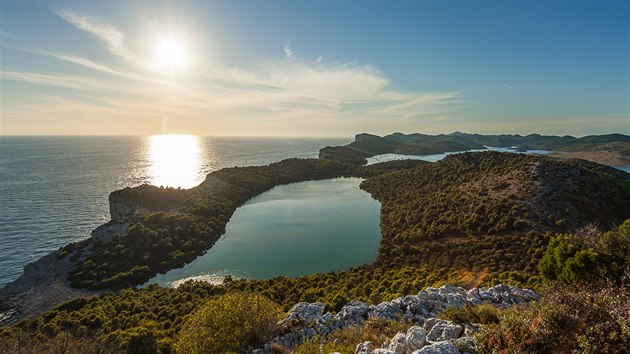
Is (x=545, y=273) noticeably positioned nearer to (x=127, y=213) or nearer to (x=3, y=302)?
(x=3, y=302)

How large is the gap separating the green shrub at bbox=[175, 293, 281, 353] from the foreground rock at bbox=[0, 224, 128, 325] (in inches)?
1225

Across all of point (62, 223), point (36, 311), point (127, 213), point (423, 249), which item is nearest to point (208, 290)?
point (36, 311)

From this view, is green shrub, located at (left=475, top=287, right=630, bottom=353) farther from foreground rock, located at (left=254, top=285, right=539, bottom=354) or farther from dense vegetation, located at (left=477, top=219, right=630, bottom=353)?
foreground rock, located at (left=254, top=285, right=539, bottom=354)

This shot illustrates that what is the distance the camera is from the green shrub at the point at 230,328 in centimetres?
1556

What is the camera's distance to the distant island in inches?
693

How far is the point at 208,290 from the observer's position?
35719 millimetres

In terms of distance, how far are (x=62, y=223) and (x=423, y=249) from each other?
80564 mm

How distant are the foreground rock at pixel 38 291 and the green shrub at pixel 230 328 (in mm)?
31109

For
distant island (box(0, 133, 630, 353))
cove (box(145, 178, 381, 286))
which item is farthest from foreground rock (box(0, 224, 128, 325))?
cove (box(145, 178, 381, 286))

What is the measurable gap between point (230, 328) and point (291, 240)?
3827 cm

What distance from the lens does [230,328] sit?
15.9 meters

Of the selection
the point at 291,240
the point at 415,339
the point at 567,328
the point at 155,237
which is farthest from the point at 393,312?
the point at 155,237

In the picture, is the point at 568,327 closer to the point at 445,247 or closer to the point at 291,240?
the point at 445,247

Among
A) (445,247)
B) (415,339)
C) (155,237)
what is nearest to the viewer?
(415,339)
